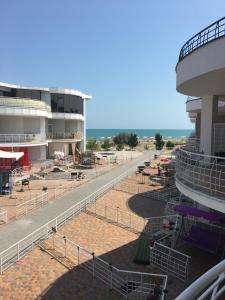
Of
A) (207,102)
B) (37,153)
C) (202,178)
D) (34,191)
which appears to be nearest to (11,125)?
(37,153)

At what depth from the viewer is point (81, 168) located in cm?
3791

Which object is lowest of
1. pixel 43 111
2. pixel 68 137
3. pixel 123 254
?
pixel 123 254

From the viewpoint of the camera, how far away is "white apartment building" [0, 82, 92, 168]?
3416cm

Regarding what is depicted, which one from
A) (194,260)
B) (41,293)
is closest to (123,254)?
(194,260)

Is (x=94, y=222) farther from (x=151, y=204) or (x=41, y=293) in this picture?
(x=41, y=293)

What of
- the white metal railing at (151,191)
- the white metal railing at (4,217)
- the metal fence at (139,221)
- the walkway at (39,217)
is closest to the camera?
the walkway at (39,217)

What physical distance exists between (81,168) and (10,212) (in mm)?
19188

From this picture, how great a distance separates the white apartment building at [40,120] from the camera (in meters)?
34.2

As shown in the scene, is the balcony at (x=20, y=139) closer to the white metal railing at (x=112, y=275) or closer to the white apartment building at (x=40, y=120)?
the white apartment building at (x=40, y=120)

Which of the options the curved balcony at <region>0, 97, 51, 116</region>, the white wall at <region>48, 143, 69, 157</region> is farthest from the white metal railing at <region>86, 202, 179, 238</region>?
the white wall at <region>48, 143, 69, 157</region>

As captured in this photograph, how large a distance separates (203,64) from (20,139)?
91.2 ft

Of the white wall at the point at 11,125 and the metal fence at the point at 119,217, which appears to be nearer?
the metal fence at the point at 119,217

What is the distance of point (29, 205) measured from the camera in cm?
2014

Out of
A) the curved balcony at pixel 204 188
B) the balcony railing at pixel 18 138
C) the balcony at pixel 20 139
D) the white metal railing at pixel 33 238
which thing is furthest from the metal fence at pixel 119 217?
the balcony railing at pixel 18 138
